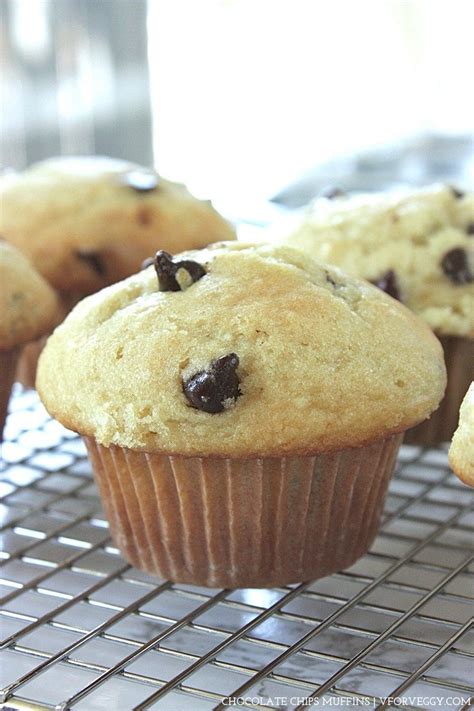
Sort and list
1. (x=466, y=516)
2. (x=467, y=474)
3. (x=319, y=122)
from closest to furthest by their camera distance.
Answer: (x=467, y=474) → (x=466, y=516) → (x=319, y=122)

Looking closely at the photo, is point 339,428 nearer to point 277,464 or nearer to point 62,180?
point 277,464

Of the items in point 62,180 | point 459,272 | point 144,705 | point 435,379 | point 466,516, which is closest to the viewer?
point 144,705

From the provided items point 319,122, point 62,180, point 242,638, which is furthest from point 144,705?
point 319,122

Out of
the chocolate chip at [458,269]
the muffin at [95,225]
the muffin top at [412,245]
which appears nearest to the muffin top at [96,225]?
the muffin at [95,225]

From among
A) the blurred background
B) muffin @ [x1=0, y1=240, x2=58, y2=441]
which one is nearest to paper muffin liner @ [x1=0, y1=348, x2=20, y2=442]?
muffin @ [x1=0, y1=240, x2=58, y2=441]

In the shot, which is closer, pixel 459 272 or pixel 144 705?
pixel 144 705

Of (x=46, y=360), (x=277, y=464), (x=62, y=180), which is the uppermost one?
(x=62, y=180)
